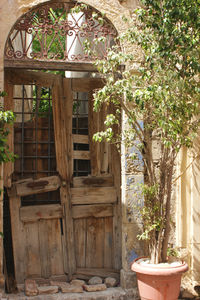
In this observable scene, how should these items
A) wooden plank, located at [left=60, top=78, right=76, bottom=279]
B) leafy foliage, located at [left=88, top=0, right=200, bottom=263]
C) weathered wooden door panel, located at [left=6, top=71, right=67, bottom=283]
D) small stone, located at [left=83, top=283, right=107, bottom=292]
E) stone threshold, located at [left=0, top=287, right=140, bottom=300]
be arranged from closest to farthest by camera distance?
leafy foliage, located at [left=88, top=0, right=200, bottom=263], stone threshold, located at [left=0, top=287, right=140, bottom=300], small stone, located at [left=83, top=283, right=107, bottom=292], weathered wooden door panel, located at [left=6, top=71, right=67, bottom=283], wooden plank, located at [left=60, top=78, right=76, bottom=279]

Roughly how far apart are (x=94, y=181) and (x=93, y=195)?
0.67 feet

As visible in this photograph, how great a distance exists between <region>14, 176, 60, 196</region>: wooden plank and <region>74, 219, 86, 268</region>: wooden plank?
24.6 inches

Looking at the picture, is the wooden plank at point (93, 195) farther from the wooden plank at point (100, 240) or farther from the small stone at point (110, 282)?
the small stone at point (110, 282)

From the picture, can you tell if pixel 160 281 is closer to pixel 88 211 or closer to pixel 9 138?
pixel 88 211

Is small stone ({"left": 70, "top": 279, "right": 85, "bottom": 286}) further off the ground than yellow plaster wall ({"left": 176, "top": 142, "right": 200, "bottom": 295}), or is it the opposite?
yellow plaster wall ({"left": 176, "top": 142, "right": 200, "bottom": 295})

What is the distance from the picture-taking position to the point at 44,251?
5.95m

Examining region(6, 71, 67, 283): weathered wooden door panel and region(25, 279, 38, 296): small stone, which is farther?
region(6, 71, 67, 283): weathered wooden door panel

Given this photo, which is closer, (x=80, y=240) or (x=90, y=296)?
(x=90, y=296)

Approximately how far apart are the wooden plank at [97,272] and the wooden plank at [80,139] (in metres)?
1.85

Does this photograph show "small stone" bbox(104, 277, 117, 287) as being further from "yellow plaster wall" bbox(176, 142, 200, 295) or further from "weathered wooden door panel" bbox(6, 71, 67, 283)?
"yellow plaster wall" bbox(176, 142, 200, 295)

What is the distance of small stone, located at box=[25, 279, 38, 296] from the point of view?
5.40 metres

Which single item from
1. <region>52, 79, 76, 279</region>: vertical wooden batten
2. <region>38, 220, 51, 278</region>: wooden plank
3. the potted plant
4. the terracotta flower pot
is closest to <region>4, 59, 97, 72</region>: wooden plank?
the potted plant

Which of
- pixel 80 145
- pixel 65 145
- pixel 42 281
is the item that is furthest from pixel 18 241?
pixel 80 145

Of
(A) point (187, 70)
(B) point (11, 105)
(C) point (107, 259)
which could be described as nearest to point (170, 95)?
(A) point (187, 70)
